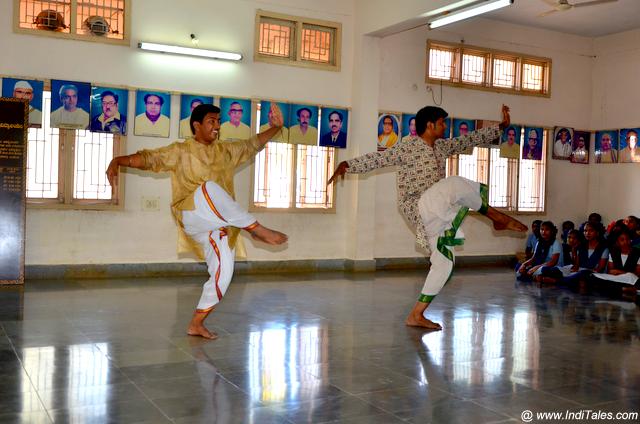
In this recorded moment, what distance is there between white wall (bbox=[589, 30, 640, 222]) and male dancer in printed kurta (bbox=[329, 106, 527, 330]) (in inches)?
242

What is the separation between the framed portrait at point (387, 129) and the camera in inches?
398

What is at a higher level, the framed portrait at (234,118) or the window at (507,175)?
the framed portrait at (234,118)

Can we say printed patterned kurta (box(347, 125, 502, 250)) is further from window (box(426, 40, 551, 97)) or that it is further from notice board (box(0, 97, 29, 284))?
window (box(426, 40, 551, 97))

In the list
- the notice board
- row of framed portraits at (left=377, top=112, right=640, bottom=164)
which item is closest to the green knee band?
row of framed portraits at (left=377, top=112, right=640, bottom=164)

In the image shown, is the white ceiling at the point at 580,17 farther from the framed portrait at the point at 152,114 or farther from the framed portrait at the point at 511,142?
the framed portrait at the point at 152,114

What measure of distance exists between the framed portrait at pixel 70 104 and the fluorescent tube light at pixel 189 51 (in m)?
0.85

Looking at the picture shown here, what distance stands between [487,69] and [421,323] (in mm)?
6325

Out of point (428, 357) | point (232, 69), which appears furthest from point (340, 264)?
point (428, 357)

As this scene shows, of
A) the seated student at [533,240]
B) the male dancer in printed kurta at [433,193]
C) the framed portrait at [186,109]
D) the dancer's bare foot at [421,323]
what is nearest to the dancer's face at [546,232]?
the seated student at [533,240]

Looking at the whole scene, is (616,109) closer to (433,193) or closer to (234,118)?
(234,118)

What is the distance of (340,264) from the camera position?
995cm

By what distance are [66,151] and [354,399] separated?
5.68 metres

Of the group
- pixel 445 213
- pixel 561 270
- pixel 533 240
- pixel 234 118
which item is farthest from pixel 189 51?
pixel 533 240

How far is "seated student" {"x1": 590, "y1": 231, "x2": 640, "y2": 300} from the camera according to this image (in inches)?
320
